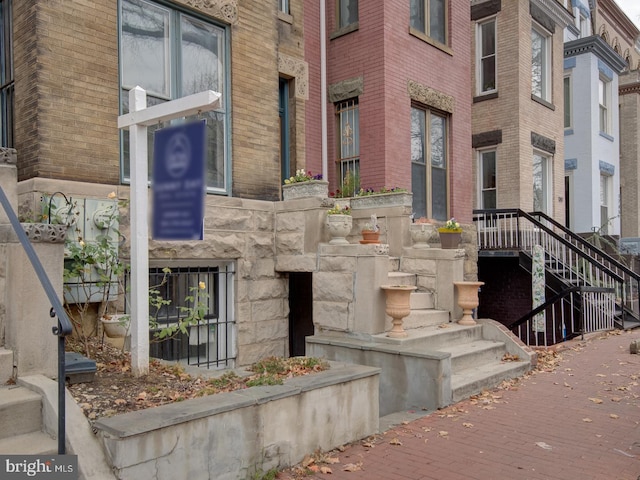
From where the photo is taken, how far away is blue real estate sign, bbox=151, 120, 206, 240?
14.0ft

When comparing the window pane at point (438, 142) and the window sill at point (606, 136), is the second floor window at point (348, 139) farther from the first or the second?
the window sill at point (606, 136)

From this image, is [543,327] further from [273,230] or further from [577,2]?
[577,2]

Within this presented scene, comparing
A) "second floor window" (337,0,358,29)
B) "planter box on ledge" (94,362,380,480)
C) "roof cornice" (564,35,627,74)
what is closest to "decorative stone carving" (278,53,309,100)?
"second floor window" (337,0,358,29)

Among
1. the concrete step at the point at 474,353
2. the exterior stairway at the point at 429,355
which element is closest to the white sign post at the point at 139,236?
the exterior stairway at the point at 429,355

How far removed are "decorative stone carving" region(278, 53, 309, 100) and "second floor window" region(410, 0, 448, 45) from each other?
2.70 m

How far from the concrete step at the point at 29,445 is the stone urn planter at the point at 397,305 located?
14.4ft

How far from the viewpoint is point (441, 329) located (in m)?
8.26

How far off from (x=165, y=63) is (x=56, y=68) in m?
1.61

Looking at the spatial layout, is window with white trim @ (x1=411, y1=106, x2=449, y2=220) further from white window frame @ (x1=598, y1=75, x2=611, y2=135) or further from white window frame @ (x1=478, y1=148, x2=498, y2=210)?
white window frame @ (x1=598, y1=75, x2=611, y2=135)

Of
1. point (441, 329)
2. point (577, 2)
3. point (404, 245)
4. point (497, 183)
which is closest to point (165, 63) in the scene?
point (404, 245)

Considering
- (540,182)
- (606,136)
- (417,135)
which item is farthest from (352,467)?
(606,136)

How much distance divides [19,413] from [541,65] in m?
17.3

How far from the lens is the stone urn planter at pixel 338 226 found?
8.11m

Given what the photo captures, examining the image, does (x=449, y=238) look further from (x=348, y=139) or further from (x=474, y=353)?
(x=348, y=139)
